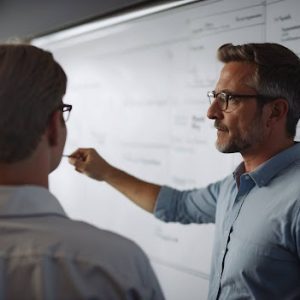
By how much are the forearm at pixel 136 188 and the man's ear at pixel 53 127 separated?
2.55ft

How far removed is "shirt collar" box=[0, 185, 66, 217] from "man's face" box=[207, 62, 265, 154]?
0.64 m

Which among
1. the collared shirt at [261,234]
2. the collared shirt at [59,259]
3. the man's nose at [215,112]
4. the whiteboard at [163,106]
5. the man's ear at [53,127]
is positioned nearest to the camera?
the collared shirt at [59,259]

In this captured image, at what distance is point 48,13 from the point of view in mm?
2289

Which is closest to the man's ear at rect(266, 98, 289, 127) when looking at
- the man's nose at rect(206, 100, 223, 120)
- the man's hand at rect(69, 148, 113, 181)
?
the man's nose at rect(206, 100, 223, 120)

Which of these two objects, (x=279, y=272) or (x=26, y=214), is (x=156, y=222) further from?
(x=26, y=214)

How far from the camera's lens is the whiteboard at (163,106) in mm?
1521

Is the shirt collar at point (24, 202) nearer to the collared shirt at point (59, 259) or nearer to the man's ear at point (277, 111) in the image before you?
the collared shirt at point (59, 259)

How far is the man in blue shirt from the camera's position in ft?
3.32

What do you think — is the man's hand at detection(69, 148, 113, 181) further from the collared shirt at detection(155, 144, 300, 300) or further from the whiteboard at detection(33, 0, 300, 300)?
the collared shirt at detection(155, 144, 300, 300)

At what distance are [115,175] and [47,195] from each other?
2.68 feet

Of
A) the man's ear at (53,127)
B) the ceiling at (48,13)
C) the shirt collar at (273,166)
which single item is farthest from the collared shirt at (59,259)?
the ceiling at (48,13)

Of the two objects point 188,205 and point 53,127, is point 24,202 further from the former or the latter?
point 188,205

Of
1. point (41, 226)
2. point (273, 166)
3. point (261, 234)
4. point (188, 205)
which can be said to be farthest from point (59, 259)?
point (188, 205)

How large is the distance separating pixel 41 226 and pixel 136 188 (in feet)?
2.84
